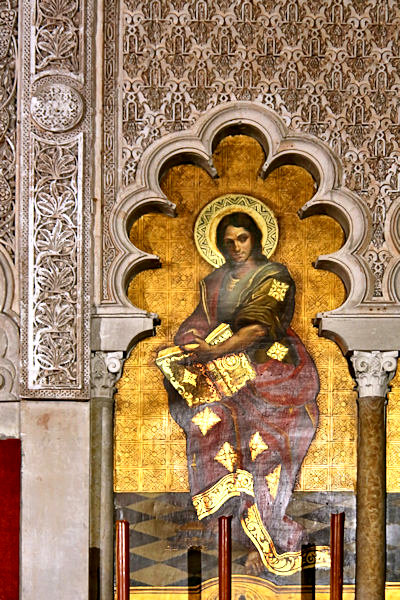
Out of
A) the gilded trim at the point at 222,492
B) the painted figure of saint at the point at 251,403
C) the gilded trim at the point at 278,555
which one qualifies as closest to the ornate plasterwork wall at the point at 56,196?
the painted figure of saint at the point at 251,403

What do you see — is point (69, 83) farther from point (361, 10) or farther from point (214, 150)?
point (361, 10)

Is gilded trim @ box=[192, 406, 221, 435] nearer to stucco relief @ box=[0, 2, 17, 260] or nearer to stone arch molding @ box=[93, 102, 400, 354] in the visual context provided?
stone arch molding @ box=[93, 102, 400, 354]

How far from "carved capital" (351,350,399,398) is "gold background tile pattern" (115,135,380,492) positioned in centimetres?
29

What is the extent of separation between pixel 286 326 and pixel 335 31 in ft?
5.93

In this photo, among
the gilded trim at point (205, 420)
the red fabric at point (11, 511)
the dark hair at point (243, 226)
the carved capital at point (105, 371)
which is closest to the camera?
the red fabric at point (11, 511)

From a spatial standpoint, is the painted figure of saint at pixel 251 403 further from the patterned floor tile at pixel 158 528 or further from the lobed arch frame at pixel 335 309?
the lobed arch frame at pixel 335 309

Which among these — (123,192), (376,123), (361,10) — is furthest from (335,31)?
(123,192)

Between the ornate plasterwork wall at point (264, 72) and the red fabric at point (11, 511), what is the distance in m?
1.46

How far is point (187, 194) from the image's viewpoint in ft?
18.1

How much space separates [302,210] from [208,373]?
1.15 meters

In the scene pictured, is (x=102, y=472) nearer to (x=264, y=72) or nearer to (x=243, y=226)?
(x=243, y=226)

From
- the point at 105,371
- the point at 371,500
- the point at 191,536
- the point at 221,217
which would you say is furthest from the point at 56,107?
the point at 371,500

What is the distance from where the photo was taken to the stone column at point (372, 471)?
5.03 metres

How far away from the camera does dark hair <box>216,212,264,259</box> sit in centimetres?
550
